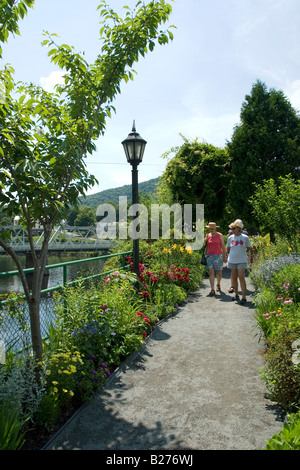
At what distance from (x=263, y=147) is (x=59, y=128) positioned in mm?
15221

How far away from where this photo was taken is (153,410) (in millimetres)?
2873

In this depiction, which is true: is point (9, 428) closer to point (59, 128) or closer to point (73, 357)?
point (73, 357)

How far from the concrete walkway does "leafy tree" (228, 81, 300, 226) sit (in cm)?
1203

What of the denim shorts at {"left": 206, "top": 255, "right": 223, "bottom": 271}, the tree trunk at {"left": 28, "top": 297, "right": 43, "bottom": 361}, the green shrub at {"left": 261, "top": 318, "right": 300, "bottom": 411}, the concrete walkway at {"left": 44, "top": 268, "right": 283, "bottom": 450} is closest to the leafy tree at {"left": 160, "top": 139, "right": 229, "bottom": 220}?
the denim shorts at {"left": 206, "top": 255, "right": 223, "bottom": 271}

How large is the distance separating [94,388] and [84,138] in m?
2.53

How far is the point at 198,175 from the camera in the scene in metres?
13.7

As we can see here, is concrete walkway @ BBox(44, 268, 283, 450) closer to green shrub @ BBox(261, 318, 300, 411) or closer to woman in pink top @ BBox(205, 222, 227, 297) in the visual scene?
A: green shrub @ BBox(261, 318, 300, 411)

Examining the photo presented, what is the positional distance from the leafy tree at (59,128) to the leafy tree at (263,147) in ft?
42.3

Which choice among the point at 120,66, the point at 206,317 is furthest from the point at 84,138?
the point at 206,317

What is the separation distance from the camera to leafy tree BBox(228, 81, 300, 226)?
15859mm

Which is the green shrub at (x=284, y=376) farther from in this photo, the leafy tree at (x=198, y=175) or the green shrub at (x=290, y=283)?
the leafy tree at (x=198, y=175)
